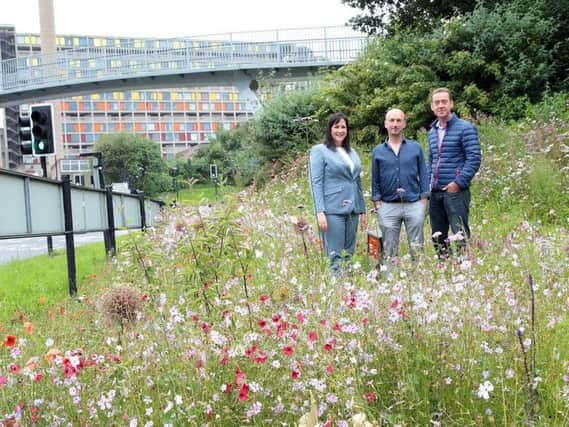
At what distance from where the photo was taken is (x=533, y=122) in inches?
482

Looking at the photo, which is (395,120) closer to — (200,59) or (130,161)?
(200,59)

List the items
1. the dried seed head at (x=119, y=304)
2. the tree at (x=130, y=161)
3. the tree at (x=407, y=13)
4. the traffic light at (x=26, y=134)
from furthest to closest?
the tree at (x=130, y=161) → the tree at (x=407, y=13) → the traffic light at (x=26, y=134) → the dried seed head at (x=119, y=304)

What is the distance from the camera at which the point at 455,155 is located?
5859 millimetres

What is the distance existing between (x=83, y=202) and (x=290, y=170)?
7.16 m

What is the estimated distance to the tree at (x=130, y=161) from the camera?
87.7 m

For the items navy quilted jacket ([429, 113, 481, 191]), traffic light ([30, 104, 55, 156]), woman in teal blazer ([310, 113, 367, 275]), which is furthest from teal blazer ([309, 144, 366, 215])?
traffic light ([30, 104, 55, 156])

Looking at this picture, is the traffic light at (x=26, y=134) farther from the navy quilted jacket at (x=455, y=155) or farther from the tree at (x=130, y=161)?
the tree at (x=130, y=161)

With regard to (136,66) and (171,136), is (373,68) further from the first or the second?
(171,136)

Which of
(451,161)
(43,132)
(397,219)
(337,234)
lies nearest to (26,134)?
(43,132)

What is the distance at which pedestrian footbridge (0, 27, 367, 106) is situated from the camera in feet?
120

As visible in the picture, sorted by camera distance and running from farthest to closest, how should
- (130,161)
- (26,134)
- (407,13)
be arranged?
(130,161), (407,13), (26,134)

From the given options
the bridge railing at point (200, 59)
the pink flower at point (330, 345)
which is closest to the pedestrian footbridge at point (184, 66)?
the bridge railing at point (200, 59)

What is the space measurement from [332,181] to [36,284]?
14.9ft

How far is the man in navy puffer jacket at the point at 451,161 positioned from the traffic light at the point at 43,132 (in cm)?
872
